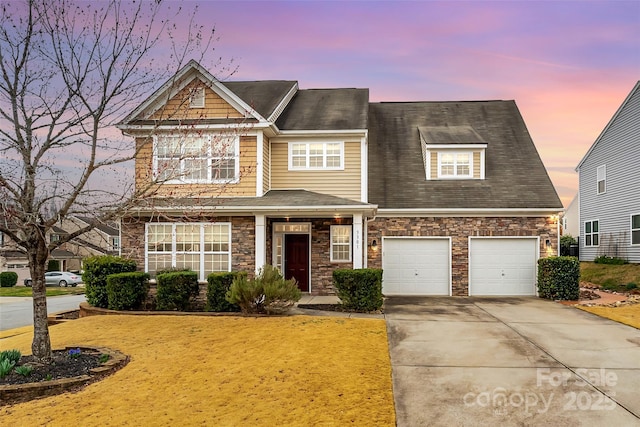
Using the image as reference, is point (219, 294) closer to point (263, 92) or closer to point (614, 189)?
point (263, 92)

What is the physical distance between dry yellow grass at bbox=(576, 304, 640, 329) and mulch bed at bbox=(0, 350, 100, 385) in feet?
37.8

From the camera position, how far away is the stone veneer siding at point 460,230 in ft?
57.8

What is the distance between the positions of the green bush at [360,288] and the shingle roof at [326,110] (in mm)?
5802

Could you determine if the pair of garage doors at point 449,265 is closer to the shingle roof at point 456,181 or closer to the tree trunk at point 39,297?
the shingle roof at point 456,181

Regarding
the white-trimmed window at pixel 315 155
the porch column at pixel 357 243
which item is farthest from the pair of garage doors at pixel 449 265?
the white-trimmed window at pixel 315 155

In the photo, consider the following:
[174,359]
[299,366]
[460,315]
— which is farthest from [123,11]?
[460,315]

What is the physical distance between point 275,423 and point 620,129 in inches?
930

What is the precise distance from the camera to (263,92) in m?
19.6

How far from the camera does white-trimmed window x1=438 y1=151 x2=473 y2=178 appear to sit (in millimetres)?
19125

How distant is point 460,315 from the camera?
13.2m

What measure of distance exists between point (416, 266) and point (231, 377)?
11.4 meters

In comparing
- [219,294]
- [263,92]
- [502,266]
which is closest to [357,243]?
[219,294]

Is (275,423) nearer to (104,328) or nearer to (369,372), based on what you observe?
(369,372)

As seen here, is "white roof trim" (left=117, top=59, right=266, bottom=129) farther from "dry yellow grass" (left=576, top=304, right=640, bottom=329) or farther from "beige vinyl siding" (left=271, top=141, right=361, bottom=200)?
"dry yellow grass" (left=576, top=304, right=640, bottom=329)
